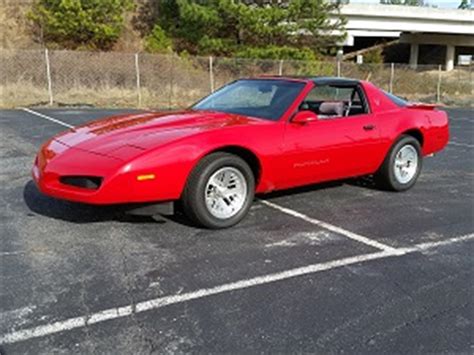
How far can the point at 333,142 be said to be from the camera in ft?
16.3

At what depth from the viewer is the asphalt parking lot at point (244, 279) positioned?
2600 mm

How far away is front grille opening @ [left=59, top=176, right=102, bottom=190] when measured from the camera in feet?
12.4

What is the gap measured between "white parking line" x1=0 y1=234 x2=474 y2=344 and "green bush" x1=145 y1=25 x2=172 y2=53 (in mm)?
23040

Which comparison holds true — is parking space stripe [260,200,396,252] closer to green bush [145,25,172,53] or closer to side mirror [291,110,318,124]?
side mirror [291,110,318,124]

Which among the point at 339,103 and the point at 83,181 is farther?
the point at 339,103

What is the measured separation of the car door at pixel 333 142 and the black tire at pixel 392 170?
0.64 ft

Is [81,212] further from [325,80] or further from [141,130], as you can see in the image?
[325,80]

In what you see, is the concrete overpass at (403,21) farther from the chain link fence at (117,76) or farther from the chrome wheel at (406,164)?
the chrome wheel at (406,164)

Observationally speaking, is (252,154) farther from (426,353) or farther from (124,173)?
(426,353)

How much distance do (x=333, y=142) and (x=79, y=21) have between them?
898 inches

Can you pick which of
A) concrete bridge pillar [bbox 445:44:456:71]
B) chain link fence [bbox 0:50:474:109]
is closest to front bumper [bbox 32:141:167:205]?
chain link fence [bbox 0:50:474:109]

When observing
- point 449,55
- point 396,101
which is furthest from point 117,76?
point 449,55

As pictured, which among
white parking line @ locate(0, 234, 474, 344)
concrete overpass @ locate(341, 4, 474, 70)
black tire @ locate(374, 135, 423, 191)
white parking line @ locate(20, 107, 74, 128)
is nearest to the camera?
white parking line @ locate(0, 234, 474, 344)

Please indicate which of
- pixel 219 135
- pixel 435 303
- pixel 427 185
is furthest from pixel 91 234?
pixel 427 185
